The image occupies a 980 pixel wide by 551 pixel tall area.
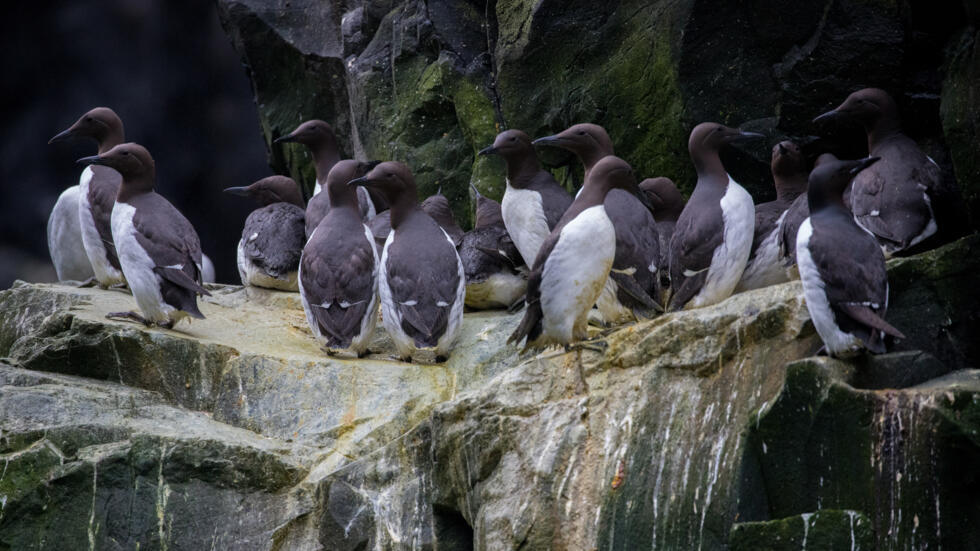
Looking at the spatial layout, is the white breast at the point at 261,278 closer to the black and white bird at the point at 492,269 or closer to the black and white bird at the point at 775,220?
the black and white bird at the point at 492,269

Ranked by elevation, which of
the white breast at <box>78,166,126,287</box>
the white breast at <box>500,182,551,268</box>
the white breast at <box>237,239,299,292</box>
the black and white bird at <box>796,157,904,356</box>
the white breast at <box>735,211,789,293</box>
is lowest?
the white breast at <box>237,239,299,292</box>

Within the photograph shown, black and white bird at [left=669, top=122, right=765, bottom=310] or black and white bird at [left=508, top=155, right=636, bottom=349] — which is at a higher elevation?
black and white bird at [left=508, top=155, right=636, bottom=349]

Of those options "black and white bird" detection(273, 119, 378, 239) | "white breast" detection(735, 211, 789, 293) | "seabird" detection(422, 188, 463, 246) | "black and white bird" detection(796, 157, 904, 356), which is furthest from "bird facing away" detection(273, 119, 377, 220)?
"black and white bird" detection(796, 157, 904, 356)

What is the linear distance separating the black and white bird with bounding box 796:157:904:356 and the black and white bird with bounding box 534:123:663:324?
129 centimetres

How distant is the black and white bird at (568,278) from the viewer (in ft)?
18.4

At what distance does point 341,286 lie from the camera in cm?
686

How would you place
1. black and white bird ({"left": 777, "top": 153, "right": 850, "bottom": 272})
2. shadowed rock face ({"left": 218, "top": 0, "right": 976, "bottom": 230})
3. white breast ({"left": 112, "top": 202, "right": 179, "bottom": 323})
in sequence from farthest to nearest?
shadowed rock face ({"left": 218, "top": 0, "right": 976, "bottom": 230}) < white breast ({"left": 112, "top": 202, "right": 179, "bottom": 323}) < black and white bird ({"left": 777, "top": 153, "right": 850, "bottom": 272})

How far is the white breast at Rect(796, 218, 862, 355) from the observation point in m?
4.59

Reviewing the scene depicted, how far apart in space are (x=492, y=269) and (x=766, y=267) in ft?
6.18

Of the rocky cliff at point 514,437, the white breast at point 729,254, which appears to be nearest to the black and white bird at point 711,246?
the white breast at point 729,254

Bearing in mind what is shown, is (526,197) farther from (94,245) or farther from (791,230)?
(94,245)

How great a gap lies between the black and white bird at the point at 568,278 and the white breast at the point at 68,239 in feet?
13.9

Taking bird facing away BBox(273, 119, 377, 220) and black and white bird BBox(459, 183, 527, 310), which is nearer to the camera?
black and white bird BBox(459, 183, 527, 310)

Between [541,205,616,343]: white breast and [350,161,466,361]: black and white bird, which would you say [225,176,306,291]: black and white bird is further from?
[541,205,616,343]: white breast
